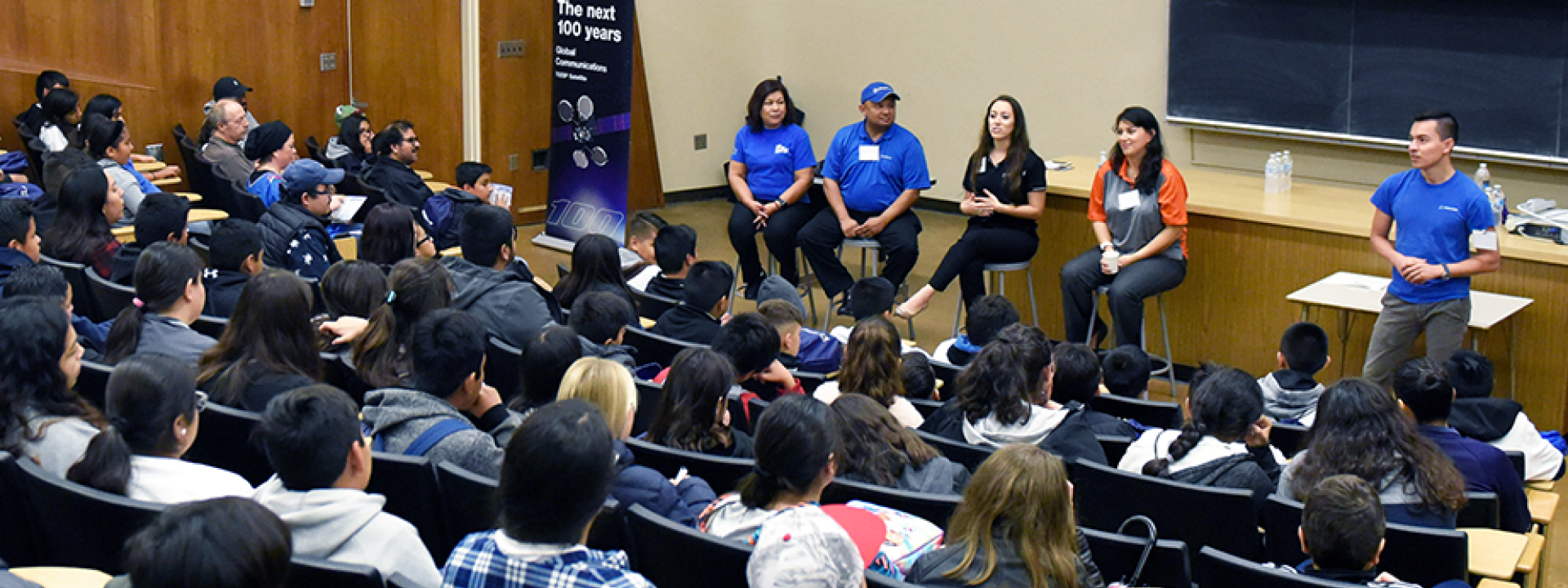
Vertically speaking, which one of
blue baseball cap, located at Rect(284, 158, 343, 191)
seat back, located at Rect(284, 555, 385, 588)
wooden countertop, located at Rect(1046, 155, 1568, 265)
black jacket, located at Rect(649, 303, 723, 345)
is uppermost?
blue baseball cap, located at Rect(284, 158, 343, 191)

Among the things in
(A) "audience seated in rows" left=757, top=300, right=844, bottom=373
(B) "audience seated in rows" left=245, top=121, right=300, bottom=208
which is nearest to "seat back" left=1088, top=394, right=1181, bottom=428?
(A) "audience seated in rows" left=757, top=300, right=844, bottom=373

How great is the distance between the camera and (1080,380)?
3.77 m

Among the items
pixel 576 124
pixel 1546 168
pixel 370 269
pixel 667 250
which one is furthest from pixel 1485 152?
pixel 370 269

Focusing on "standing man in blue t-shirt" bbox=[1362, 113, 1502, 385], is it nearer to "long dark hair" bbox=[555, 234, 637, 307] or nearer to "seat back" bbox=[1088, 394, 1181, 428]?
"seat back" bbox=[1088, 394, 1181, 428]

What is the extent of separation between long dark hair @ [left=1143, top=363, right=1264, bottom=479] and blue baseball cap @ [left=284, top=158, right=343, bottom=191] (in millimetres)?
3755

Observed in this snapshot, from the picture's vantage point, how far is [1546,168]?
266 inches

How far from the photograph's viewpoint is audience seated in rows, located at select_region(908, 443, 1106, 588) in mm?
2291

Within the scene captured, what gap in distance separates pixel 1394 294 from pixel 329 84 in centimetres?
627

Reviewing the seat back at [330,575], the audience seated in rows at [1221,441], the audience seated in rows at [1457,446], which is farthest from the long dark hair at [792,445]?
the audience seated in rows at [1457,446]

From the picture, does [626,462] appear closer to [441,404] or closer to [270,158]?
[441,404]

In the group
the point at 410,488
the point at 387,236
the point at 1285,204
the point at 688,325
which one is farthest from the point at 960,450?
the point at 1285,204

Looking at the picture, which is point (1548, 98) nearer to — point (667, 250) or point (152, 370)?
point (667, 250)

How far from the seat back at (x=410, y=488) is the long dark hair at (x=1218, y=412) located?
166 centimetres

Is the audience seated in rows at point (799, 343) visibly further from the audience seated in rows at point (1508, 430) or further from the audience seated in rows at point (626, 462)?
the audience seated in rows at point (1508, 430)
